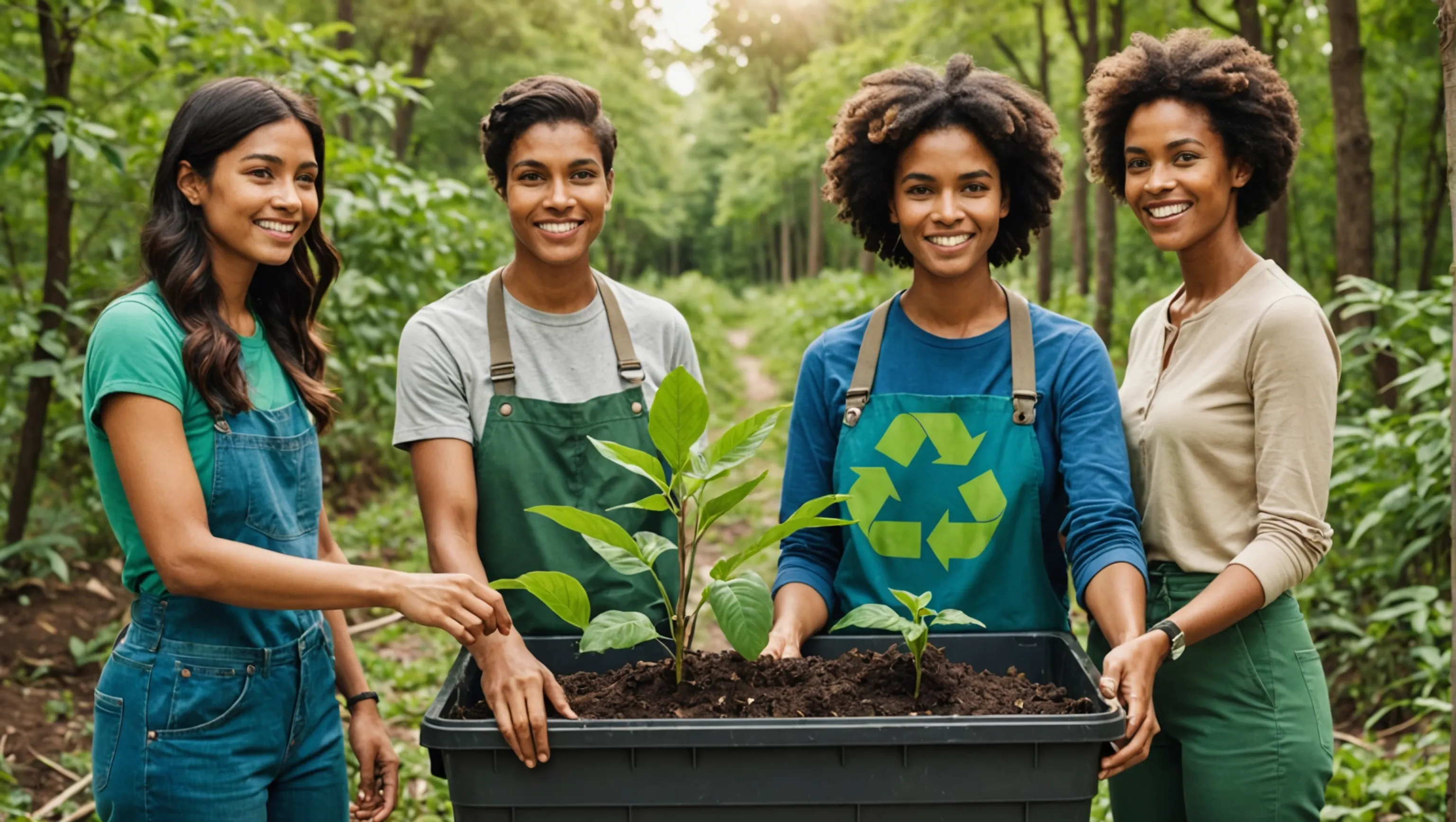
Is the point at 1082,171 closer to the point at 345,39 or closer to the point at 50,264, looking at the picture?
the point at 345,39

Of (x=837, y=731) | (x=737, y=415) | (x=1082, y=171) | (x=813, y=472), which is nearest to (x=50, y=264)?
(x=813, y=472)

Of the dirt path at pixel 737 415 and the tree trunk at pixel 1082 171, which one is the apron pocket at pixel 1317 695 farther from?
the tree trunk at pixel 1082 171

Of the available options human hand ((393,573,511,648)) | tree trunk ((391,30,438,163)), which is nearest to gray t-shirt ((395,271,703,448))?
human hand ((393,573,511,648))

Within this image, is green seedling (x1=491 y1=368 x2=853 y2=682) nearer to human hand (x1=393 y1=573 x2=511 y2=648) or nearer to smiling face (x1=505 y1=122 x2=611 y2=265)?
human hand (x1=393 y1=573 x2=511 y2=648)

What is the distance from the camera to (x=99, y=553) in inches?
187

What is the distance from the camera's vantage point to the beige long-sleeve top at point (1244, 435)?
1683 mm

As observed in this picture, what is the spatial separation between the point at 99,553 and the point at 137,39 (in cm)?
218

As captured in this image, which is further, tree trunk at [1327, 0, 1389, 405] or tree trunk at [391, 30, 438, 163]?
tree trunk at [391, 30, 438, 163]

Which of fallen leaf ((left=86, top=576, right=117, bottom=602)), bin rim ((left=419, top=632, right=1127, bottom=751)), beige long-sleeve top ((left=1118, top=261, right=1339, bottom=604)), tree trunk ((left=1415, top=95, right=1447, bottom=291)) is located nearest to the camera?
bin rim ((left=419, top=632, right=1127, bottom=751))

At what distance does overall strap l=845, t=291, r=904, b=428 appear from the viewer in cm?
182

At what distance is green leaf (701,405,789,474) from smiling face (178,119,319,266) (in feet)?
2.64

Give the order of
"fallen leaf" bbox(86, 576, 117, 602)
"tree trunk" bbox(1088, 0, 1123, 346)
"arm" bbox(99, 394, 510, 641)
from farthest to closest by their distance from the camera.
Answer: "tree trunk" bbox(1088, 0, 1123, 346) → "fallen leaf" bbox(86, 576, 117, 602) → "arm" bbox(99, 394, 510, 641)

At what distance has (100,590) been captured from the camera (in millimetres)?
4426

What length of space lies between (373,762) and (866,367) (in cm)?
103
